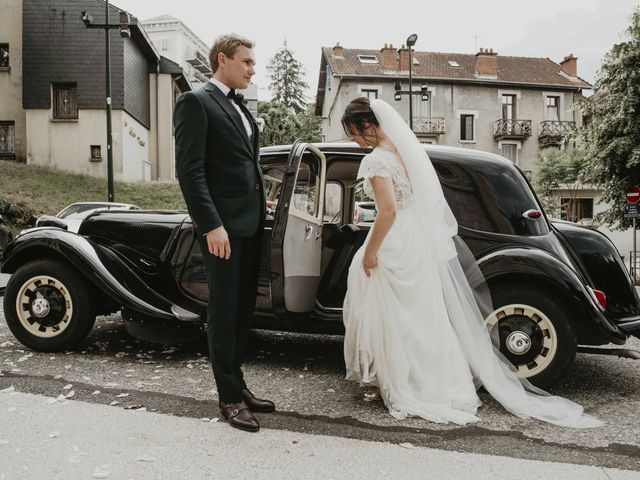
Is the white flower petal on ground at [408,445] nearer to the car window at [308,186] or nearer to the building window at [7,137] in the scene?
the car window at [308,186]

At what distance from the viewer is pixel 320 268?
4.62 metres

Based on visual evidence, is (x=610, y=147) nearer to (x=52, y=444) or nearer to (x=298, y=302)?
(x=298, y=302)

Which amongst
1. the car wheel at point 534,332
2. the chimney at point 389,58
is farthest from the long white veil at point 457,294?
the chimney at point 389,58

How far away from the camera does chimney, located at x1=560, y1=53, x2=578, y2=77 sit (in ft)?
132

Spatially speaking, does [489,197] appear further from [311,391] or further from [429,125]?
[429,125]

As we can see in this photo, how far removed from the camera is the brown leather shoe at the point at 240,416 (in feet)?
10.7

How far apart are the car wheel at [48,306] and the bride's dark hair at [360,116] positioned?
2.73 meters

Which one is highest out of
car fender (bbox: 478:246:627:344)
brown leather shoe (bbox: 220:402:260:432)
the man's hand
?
the man's hand

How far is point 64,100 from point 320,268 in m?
25.8

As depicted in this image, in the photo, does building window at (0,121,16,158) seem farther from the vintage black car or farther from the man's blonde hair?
the man's blonde hair

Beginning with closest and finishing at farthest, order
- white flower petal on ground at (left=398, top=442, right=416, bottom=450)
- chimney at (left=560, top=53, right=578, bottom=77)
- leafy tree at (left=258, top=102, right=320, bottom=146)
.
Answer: white flower petal on ground at (left=398, top=442, right=416, bottom=450) < chimney at (left=560, top=53, right=578, bottom=77) < leafy tree at (left=258, top=102, right=320, bottom=146)

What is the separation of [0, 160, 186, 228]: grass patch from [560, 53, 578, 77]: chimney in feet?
96.4

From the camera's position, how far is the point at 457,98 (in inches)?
1471

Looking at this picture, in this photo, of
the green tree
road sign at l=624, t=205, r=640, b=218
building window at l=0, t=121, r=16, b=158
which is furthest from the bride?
building window at l=0, t=121, r=16, b=158
